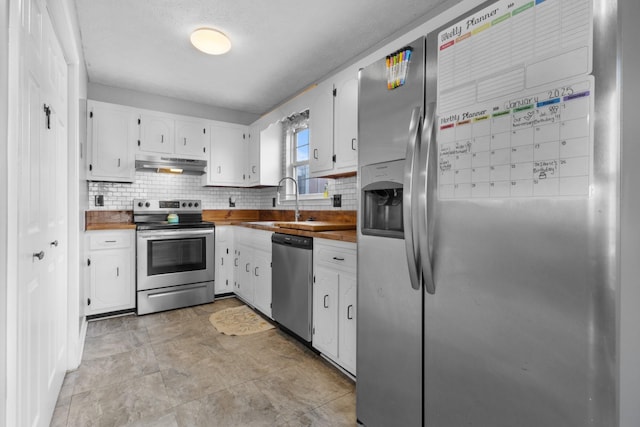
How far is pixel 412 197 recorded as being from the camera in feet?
4.23

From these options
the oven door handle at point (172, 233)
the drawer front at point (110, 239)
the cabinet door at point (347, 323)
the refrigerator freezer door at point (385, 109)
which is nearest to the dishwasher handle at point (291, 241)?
the cabinet door at point (347, 323)

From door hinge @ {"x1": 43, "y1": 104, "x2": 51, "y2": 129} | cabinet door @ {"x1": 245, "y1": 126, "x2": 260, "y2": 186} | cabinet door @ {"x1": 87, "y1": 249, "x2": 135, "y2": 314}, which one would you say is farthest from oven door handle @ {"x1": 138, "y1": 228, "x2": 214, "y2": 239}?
door hinge @ {"x1": 43, "y1": 104, "x2": 51, "y2": 129}

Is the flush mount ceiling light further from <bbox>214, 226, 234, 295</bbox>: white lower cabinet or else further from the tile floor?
the tile floor

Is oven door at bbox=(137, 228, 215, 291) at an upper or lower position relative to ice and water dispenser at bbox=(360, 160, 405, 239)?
lower

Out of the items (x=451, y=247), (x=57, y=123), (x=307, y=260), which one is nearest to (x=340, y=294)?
(x=307, y=260)

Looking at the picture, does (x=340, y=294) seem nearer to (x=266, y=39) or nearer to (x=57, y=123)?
(x=57, y=123)

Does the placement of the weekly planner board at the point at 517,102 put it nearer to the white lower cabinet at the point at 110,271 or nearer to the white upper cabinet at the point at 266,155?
the white upper cabinet at the point at 266,155

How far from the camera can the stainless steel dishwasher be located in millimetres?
2508

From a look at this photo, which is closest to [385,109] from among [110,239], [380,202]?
[380,202]

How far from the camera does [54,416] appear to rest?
5.76ft

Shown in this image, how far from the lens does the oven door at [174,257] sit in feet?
11.2

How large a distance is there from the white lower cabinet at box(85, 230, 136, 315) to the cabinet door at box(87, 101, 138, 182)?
70 centimetres

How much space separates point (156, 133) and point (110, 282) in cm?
173

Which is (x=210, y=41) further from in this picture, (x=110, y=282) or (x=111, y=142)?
(x=110, y=282)
